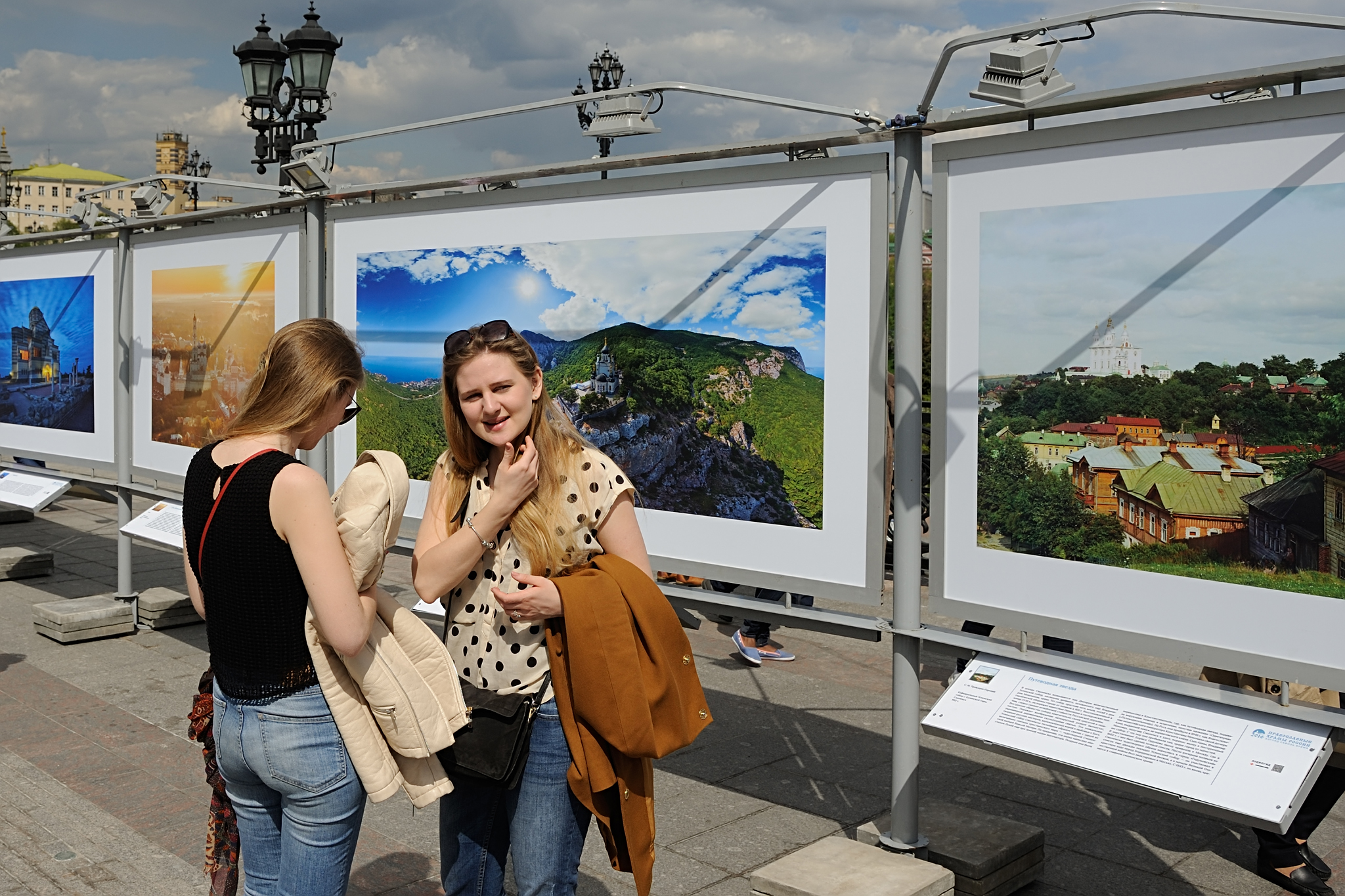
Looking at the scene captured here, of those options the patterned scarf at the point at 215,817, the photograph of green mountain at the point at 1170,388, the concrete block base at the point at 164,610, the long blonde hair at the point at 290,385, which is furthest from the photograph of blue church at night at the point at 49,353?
the photograph of green mountain at the point at 1170,388

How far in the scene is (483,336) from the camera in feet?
9.18

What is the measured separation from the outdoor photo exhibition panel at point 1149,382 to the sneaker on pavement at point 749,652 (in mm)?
4044

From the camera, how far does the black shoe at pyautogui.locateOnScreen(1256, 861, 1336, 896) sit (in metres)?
4.46

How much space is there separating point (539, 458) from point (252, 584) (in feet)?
2.24

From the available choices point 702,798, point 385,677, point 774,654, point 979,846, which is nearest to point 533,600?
point 385,677

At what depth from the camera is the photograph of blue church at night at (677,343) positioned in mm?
4379

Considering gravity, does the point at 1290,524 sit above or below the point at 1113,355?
below

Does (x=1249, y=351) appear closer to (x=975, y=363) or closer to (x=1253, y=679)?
(x=975, y=363)

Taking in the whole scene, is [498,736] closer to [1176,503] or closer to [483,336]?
[483,336]

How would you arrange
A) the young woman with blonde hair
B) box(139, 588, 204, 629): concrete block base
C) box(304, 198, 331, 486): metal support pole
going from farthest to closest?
box(139, 588, 204, 629): concrete block base, box(304, 198, 331, 486): metal support pole, the young woman with blonde hair

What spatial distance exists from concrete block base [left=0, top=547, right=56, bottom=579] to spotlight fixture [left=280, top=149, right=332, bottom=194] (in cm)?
642

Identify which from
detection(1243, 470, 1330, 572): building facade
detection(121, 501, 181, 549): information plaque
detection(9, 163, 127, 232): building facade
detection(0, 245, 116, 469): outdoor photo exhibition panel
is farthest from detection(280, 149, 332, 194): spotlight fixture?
detection(9, 163, 127, 232): building facade

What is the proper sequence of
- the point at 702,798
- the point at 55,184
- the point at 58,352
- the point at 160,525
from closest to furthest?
the point at 702,798, the point at 160,525, the point at 58,352, the point at 55,184

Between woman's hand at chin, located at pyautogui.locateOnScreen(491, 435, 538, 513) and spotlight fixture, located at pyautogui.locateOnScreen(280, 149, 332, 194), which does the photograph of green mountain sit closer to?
woman's hand at chin, located at pyautogui.locateOnScreen(491, 435, 538, 513)
